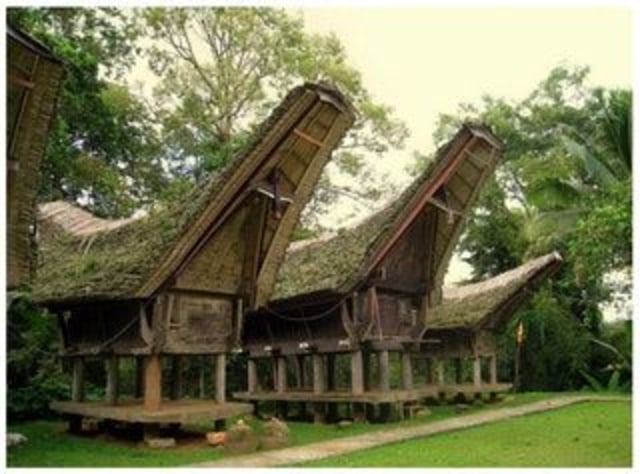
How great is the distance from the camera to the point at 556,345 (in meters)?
23.7

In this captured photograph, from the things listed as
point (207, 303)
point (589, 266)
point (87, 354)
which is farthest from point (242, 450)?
point (589, 266)

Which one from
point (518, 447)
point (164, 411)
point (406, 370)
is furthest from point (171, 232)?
point (406, 370)

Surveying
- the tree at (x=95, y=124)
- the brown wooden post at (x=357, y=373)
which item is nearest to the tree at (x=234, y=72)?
the tree at (x=95, y=124)

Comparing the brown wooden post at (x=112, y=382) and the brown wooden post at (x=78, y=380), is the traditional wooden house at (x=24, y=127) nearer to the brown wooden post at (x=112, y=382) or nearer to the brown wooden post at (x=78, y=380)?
the brown wooden post at (x=112, y=382)

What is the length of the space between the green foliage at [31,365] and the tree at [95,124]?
2.98 metres

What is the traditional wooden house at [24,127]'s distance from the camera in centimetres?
862

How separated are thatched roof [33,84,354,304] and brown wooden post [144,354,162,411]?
38.1 inches

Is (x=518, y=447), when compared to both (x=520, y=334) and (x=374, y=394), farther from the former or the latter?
(x=520, y=334)

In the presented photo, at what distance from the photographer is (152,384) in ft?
37.6

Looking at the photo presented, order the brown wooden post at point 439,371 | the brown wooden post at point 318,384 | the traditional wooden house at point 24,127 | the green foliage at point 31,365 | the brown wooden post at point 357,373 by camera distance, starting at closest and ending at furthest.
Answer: the traditional wooden house at point 24,127 < the green foliage at point 31,365 < the brown wooden post at point 357,373 < the brown wooden post at point 318,384 < the brown wooden post at point 439,371

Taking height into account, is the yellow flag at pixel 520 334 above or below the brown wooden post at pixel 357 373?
above

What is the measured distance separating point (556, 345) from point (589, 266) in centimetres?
1379

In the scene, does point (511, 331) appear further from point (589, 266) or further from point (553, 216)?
point (589, 266)

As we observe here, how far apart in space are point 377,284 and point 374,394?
195 centimetres
